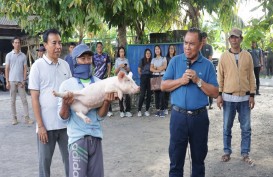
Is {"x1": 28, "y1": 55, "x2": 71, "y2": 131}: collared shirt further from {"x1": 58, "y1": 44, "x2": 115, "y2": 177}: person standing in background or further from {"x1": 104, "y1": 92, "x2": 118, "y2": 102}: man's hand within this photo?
{"x1": 104, "y1": 92, "x2": 118, "y2": 102}: man's hand

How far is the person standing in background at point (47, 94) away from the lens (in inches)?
146

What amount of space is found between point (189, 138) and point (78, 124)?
1.28 m

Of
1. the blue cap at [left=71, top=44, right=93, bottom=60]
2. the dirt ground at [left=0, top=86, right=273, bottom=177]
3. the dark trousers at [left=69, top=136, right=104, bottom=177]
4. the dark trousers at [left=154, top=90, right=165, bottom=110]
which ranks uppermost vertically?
the blue cap at [left=71, top=44, right=93, bottom=60]

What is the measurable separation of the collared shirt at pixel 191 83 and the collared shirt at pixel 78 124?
3.16 feet

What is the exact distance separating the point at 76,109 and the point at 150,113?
6.93m

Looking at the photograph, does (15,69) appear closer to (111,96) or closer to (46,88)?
(46,88)

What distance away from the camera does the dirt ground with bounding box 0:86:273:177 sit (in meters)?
5.25

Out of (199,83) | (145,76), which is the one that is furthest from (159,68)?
(199,83)

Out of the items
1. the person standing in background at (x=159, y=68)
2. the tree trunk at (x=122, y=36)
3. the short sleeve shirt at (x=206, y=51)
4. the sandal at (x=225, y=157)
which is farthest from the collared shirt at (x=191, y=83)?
the tree trunk at (x=122, y=36)

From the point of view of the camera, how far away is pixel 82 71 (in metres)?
3.27

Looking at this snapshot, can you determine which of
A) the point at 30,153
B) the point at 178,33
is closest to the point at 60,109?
the point at 30,153

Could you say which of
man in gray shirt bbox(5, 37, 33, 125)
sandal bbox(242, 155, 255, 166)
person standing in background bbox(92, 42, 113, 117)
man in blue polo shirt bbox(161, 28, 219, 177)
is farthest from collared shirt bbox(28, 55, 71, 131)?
person standing in background bbox(92, 42, 113, 117)

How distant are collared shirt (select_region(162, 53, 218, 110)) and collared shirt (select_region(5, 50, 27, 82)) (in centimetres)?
564

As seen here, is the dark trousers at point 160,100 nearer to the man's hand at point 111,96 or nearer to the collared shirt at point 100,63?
the collared shirt at point 100,63
